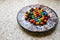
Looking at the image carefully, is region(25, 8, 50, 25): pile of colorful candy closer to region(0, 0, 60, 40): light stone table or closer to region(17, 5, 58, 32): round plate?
region(17, 5, 58, 32): round plate

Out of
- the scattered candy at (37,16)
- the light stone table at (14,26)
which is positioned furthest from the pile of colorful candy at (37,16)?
the light stone table at (14,26)

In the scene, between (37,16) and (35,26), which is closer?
(35,26)

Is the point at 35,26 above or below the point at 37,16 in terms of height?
below

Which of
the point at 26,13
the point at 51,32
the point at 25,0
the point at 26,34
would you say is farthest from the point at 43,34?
the point at 25,0

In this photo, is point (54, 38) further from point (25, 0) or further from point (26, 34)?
point (25, 0)

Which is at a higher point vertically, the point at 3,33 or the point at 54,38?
the point at 3,33

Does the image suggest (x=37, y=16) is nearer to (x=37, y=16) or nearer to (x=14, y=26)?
(x=37, y=16)

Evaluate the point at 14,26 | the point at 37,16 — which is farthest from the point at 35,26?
the point at 14,26
